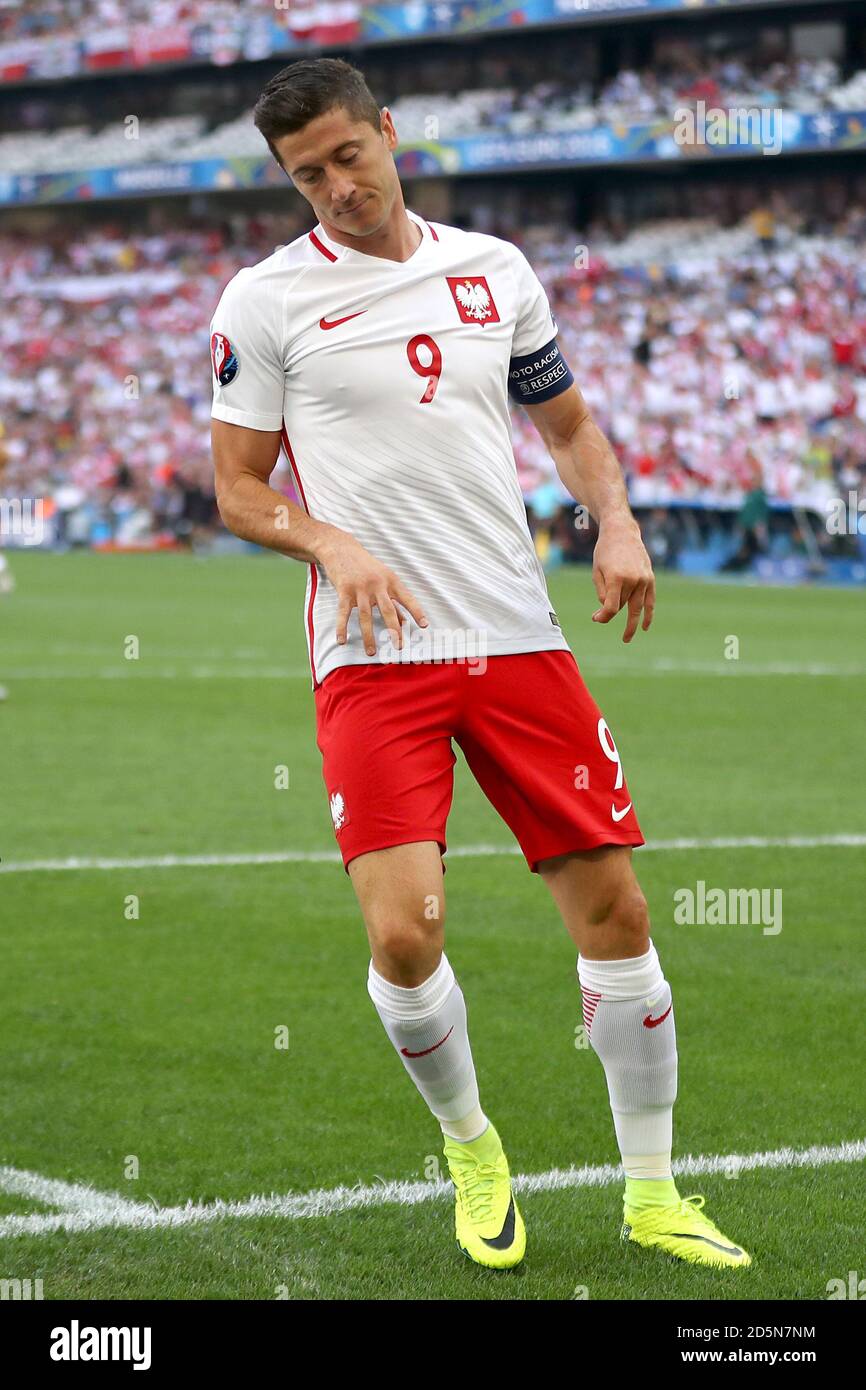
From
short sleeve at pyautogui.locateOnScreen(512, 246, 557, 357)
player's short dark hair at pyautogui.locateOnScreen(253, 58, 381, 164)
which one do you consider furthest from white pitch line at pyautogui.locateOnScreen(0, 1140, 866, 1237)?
player's short dark hair at pyautogui.locateOnScreen(253, 58, 381, 164)

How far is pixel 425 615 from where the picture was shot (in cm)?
358

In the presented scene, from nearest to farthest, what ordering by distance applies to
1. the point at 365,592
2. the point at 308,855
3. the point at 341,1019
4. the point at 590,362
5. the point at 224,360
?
the point at 365,592, the point at 224,360, the point at 341,1019, the point at 308,855, the point at 590,362

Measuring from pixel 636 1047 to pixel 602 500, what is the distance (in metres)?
1.07

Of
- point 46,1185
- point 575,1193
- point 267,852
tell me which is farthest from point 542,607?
point 267,852

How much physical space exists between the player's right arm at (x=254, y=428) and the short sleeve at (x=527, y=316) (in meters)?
0.52

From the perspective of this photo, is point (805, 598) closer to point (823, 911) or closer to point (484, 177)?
point (823, 911)

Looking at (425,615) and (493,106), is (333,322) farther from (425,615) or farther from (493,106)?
(493,106)

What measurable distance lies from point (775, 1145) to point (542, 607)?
4.68 feet

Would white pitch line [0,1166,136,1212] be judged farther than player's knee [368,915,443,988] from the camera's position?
Yes

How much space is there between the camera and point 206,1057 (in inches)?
201

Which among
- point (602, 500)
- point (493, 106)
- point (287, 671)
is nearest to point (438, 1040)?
point (602, 500)

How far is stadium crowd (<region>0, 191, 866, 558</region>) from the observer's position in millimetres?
29172

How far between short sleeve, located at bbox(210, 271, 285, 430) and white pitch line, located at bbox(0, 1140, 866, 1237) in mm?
1577

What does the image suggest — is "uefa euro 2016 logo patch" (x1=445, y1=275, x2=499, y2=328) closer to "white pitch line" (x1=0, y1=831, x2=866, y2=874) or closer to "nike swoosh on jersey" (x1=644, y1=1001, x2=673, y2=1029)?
"nike swoosh on jersey" (x1=644, y1=1001, x2=673, y2=1029)
